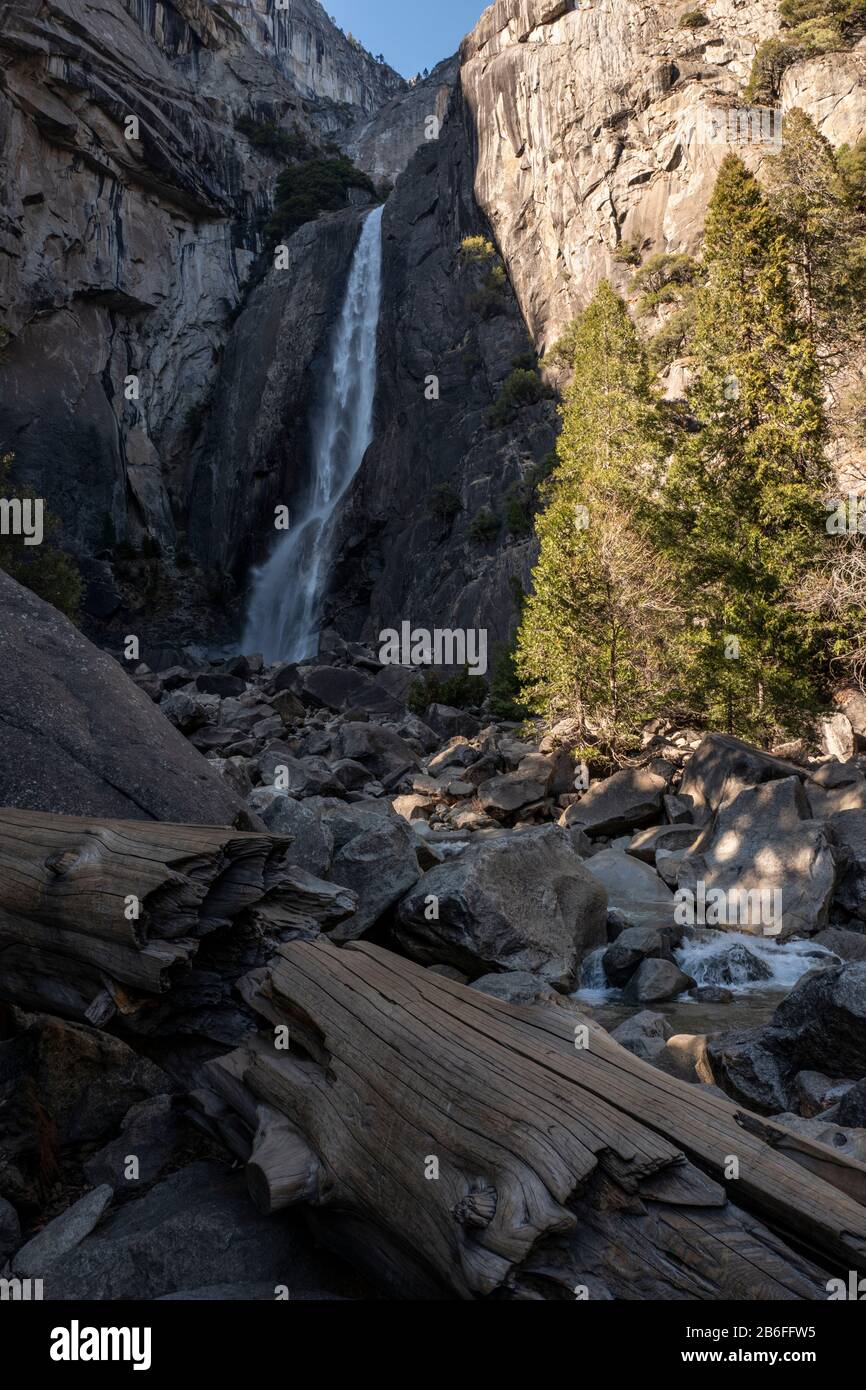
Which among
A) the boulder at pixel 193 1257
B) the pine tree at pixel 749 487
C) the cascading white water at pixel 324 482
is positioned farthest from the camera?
the cascading white water at pixel 324 482

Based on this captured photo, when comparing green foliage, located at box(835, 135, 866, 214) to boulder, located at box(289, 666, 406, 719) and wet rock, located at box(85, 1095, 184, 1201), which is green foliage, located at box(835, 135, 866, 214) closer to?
boulder, located at box(289, 666, 406, 719)

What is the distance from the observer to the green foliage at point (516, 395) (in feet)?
145

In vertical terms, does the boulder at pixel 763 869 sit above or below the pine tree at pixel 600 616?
below

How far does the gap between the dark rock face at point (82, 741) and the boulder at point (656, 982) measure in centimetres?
384

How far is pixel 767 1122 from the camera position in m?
3.21

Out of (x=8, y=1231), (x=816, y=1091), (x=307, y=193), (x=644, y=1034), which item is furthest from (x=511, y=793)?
(x=307, y=193)

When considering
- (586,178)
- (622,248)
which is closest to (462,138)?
(586,178)

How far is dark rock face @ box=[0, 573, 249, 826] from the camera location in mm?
6074

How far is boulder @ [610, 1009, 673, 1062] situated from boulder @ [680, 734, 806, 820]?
275 inches

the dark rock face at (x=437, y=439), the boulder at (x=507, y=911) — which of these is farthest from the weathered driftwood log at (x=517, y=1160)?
the dark rock face at (x=437, y=439)

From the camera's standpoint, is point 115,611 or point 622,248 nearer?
point 622,248

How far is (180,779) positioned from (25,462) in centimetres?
4743

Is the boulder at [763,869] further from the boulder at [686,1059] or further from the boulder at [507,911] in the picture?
the boulder at [686,1059]
